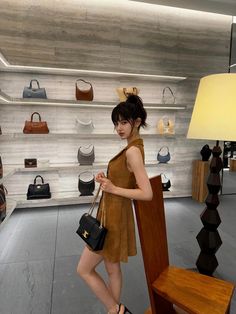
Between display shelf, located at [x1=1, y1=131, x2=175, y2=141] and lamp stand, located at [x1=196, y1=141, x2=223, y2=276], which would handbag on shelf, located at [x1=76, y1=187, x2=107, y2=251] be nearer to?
lamp stand, located at [x1=196, y1=141, x2=223, y2=276]

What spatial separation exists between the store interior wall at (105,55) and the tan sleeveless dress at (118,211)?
2932mm

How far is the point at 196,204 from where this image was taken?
4.41 metres

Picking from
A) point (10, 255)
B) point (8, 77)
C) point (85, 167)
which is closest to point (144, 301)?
point (10, 255)

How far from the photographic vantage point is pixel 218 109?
1446mm

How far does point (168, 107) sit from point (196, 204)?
5.93 feet

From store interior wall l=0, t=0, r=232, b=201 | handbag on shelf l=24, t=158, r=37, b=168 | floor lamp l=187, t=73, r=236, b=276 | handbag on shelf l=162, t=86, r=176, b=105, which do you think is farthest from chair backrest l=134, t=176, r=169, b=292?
handbag on shelf l=162, t=86, r=176, b=105

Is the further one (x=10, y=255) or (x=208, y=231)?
(x=10, y=255)

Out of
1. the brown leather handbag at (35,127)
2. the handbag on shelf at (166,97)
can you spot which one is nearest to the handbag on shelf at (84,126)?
the brown leather handbag at (35,127)

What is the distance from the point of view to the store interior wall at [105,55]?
12.2ft

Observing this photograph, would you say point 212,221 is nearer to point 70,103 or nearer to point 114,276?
point 114,276

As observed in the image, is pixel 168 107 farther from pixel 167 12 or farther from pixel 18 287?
pixel 18 287

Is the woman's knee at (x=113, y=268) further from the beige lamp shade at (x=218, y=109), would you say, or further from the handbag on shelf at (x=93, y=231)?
the beige lamp shade at (x=218, y=109)

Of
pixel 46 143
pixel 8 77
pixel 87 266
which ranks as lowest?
pixel 87 266

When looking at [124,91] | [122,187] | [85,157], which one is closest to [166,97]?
[124,91]
